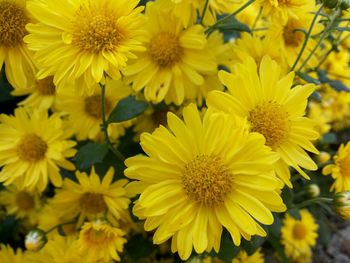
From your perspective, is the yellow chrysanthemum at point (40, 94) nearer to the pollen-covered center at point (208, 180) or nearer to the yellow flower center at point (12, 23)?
the yellow flower center at point (12, 23)

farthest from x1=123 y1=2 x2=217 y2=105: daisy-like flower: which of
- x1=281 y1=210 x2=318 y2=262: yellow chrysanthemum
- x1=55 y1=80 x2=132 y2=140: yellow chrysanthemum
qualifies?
x1=281 y1=210 x2=318 y2=262: yellow chrysanthemum

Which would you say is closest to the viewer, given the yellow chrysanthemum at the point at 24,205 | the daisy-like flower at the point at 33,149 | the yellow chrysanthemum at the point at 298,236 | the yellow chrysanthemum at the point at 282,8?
the yellow chrysanthemum at the point at 282,8

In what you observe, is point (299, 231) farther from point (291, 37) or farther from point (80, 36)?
point (80, 36)

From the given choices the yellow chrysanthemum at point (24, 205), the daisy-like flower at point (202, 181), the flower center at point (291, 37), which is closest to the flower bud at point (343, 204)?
the daisy-like flower at point (202, 181)

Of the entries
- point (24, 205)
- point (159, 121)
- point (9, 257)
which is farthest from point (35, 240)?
point (159, 121)

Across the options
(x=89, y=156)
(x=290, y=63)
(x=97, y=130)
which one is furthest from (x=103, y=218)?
(x=290, y=63)
